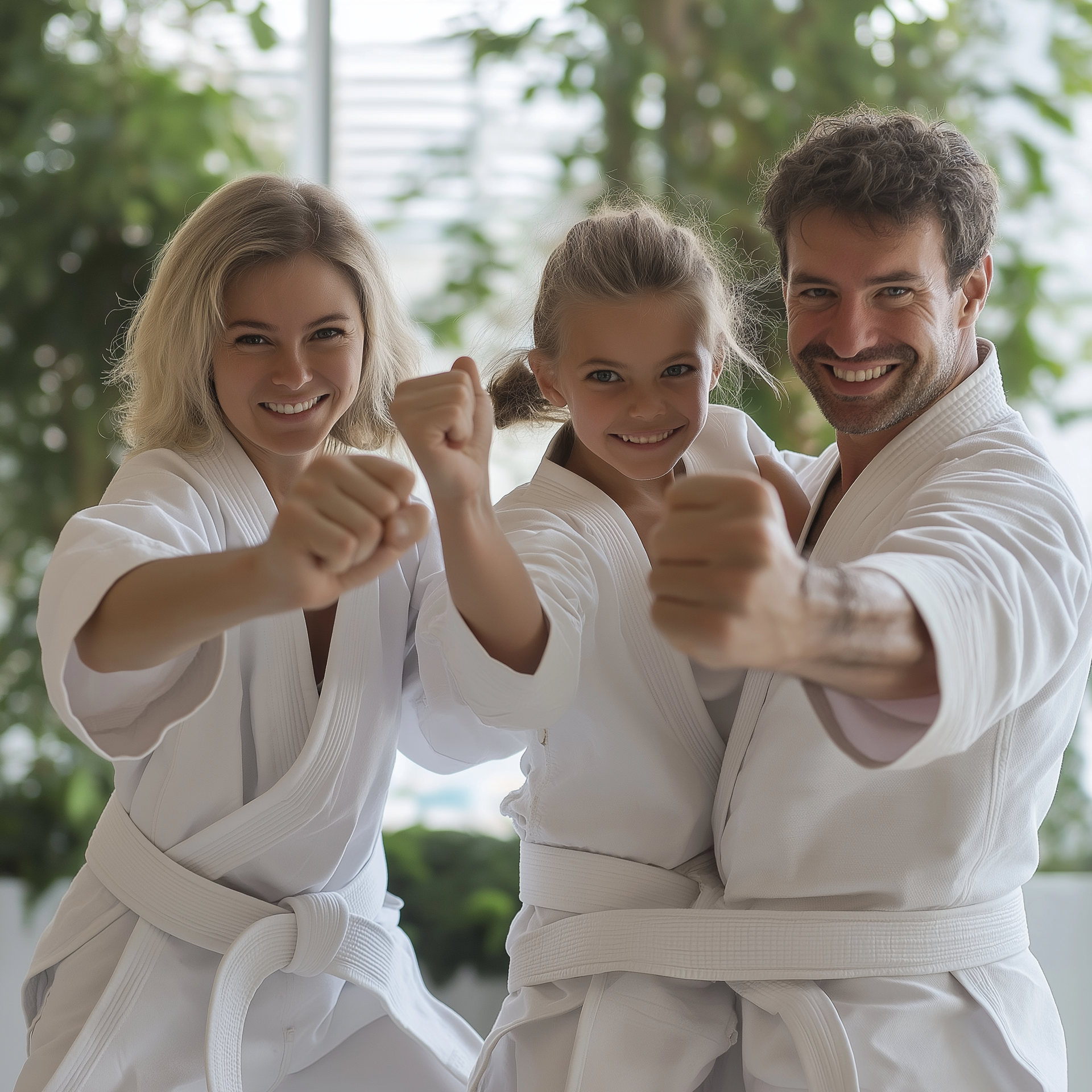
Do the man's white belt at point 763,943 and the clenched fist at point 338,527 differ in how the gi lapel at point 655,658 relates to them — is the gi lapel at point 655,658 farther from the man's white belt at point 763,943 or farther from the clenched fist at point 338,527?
the clenched fist at point 338,527

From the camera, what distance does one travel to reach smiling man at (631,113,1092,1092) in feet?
2.52

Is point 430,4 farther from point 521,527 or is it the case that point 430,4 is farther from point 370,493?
point 370,493

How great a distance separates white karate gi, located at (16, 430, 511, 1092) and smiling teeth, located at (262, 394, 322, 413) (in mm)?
85

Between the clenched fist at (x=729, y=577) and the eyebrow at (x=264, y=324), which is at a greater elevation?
the eyebrow at (x=264, y=324)

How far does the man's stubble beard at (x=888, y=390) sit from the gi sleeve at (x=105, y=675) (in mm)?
678

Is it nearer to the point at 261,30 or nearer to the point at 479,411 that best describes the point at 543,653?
the point at 479,411

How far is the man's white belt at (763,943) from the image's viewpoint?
0.97 m

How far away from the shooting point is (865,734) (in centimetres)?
77

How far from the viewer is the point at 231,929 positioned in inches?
45.4

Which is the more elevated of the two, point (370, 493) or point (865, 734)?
point (370, 493)

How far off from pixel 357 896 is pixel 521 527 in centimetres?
49

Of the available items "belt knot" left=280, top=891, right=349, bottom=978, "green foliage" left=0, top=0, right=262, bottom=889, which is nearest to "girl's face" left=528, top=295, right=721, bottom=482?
"belt knot" left=280, top=891, right=349, bottom=978

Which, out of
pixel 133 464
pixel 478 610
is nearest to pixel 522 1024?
pixel 478 610

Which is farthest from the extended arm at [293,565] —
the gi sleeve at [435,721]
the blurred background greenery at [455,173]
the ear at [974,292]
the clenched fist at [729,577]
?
the blurred background greenery at [455,173]
